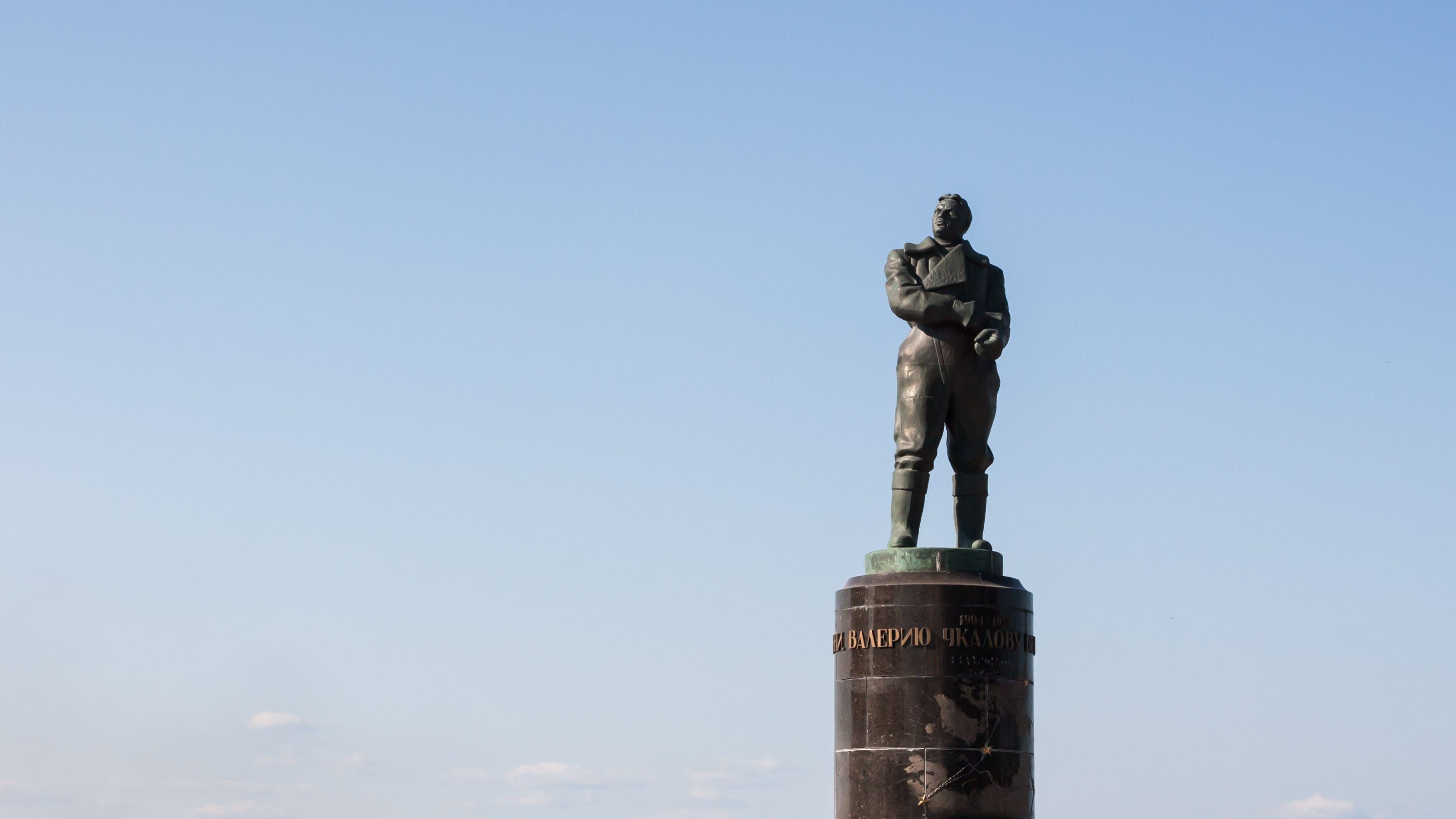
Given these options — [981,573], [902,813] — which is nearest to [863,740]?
[902,813]

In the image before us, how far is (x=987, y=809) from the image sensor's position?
21578mm

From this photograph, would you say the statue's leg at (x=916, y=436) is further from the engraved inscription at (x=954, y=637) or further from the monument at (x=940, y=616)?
the engraved inscription at (x=954, y=637)

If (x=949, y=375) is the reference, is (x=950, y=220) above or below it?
above

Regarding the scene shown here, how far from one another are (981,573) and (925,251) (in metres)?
3.92

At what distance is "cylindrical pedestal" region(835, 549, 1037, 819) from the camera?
21656 mm

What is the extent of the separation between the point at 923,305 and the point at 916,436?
1.52m

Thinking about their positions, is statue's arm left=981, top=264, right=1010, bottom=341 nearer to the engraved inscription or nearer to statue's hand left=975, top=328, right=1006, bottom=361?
statue's hand left=975, top=328, right=1006, bottom=361

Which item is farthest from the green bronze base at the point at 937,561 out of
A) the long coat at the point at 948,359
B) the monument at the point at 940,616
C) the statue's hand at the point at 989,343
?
the statue's hand at the point at 989,343

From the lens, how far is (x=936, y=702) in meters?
21.8

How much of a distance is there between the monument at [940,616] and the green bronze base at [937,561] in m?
0.02

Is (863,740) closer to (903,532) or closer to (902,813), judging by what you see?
(902,813)

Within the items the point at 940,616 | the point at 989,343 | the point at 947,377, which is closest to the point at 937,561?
the point at 940,616

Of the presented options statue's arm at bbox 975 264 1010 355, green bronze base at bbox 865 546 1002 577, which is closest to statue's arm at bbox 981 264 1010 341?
statue's arm at bbox 975 264 1010 355

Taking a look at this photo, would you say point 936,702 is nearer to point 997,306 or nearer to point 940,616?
point 940,616
